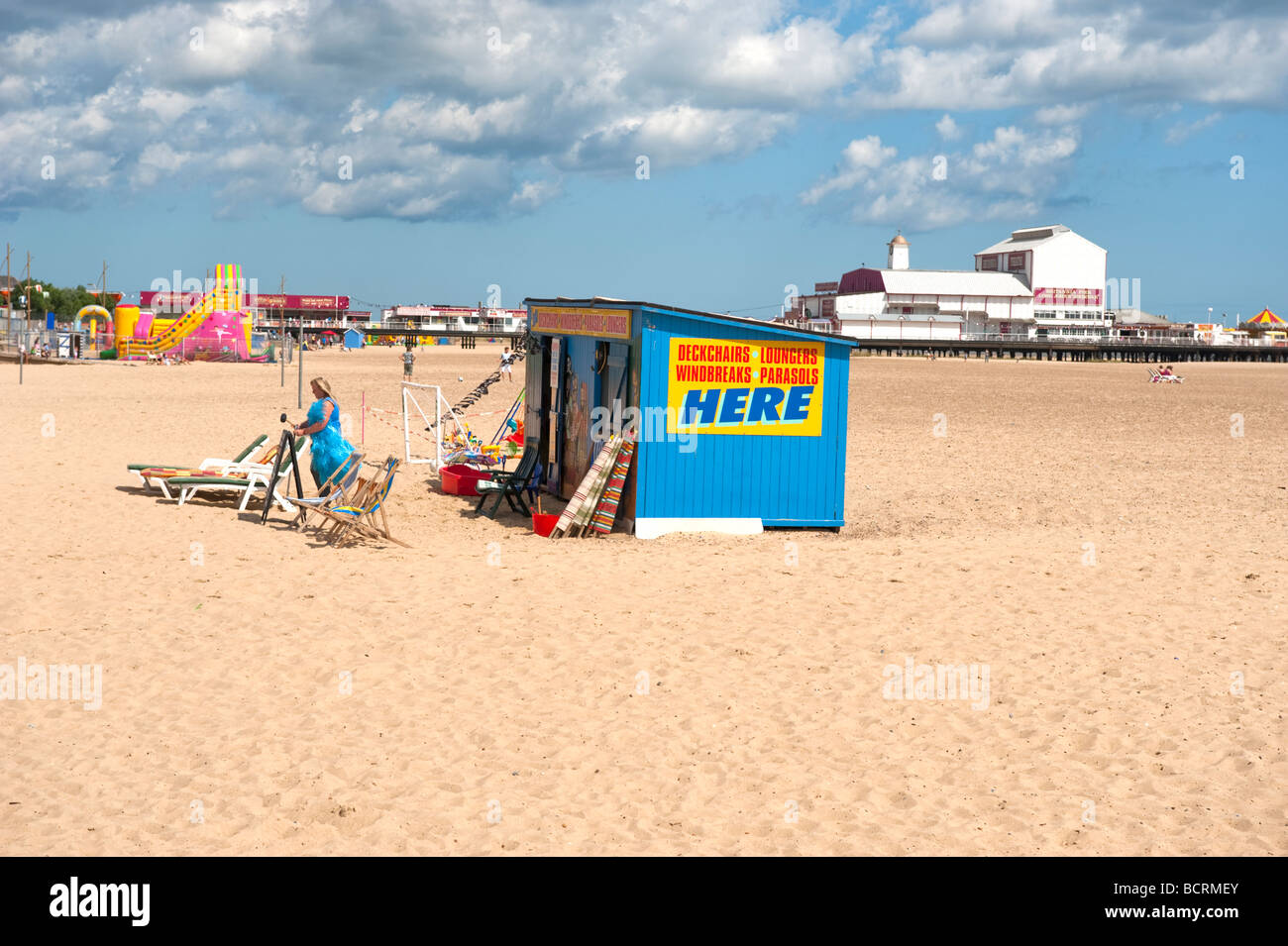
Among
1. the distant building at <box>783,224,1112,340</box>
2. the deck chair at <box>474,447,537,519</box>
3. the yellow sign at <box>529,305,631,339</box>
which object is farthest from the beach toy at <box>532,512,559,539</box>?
the distant building at <box>783,224,1112,340</box>

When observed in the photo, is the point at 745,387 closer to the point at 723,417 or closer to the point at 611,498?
the point at 723,417

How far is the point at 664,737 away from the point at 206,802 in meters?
2.10

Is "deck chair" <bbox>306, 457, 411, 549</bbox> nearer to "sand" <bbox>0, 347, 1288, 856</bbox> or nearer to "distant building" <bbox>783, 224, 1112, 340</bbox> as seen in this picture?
"sand" <bbox>0, 347, 1288, 856</bbox>

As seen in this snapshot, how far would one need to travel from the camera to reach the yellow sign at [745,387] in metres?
11.0

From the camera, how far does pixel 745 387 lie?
36.7 feet

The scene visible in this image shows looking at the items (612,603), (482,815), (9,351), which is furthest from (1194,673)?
(9,351)

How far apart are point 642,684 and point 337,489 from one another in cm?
499

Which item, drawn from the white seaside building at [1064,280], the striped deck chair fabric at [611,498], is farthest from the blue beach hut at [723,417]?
the white seaside building at [1064,280]

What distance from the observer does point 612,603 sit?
322 inches

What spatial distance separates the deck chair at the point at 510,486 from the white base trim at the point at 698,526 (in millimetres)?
1782

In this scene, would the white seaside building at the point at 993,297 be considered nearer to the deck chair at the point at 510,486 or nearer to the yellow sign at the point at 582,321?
the yellow sign at the point at 582,321

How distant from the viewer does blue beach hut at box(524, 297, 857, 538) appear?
10.9 meters

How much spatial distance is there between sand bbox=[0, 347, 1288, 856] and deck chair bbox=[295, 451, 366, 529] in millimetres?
369
